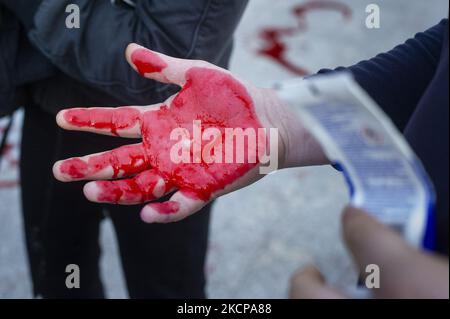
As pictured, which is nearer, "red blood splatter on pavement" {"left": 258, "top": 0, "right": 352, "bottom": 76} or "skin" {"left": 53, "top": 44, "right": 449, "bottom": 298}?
"skin" {"left": 53, "top": 44, "right": 449, "bottom": 298}

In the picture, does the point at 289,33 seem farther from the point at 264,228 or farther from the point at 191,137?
the point at 191,137

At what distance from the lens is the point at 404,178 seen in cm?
49

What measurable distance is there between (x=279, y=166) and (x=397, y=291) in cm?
44

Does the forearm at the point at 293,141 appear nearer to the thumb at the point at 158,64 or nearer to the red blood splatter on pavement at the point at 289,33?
the thumb at the point at 158,64

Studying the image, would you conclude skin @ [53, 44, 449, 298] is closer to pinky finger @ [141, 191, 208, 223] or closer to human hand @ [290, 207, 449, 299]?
pinky finger @ [141, 191, 208, 223]

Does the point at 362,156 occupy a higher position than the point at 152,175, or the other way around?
the point at 362,156

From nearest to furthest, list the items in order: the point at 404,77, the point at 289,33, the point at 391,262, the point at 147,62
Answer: the point at 391,262 < the point at 404,77 < the point at 147,62 < the point at 289,33

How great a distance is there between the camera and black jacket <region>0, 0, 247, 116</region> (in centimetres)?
93

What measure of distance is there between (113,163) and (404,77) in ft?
1.57

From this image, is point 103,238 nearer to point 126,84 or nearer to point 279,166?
point 126,84

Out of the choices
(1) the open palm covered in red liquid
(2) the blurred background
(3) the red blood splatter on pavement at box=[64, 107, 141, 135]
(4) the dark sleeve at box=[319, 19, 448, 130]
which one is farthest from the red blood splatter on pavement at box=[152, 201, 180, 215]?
(2) the blurred background

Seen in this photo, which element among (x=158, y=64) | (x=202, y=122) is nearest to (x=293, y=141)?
(x=202, y=122)

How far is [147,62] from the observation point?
0.90m
